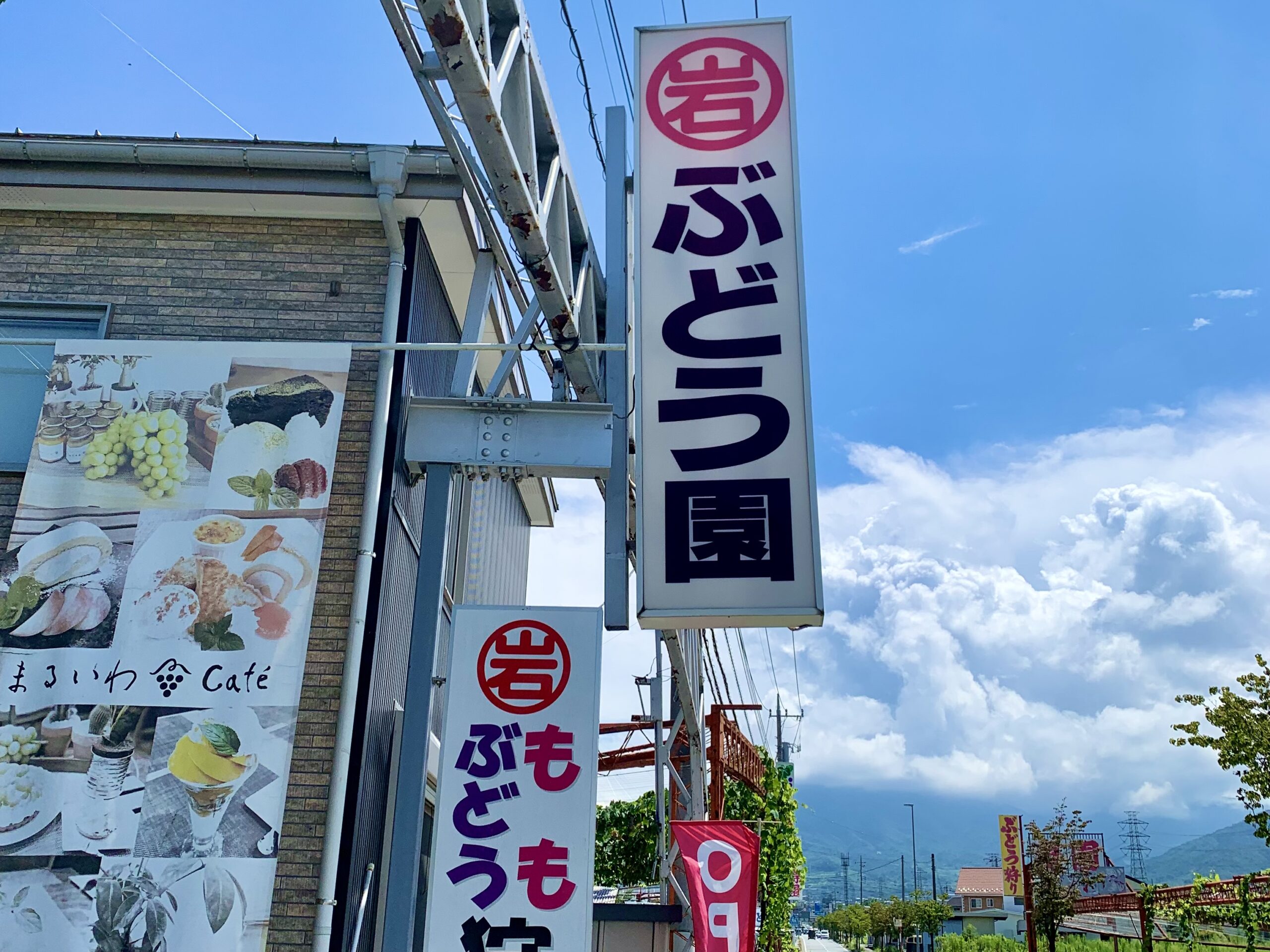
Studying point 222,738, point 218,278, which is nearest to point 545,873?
point 222,738

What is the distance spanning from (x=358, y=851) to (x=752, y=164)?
533 centimetres

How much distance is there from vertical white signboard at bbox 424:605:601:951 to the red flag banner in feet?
17.1

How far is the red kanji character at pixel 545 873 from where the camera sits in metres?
6.58

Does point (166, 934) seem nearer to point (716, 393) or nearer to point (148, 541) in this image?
point (148, 541)

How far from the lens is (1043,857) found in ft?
96.5

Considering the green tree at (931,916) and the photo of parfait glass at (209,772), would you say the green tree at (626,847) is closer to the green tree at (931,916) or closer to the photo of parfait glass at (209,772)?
the photo of parfait glass at (209,772)

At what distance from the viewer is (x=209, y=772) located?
23.1 feet

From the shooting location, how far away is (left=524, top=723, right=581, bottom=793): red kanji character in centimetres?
690

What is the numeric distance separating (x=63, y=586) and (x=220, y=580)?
1.12m

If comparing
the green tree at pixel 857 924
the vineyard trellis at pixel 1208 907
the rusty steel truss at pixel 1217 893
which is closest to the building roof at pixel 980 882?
the green tree at pixel 857 924

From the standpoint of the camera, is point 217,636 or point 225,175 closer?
point 217,636

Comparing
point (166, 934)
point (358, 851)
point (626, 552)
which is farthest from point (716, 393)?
point (166, 934)

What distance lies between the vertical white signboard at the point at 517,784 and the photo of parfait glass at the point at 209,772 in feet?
4.57

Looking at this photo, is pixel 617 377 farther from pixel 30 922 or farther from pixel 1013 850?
pixel 1013 850
